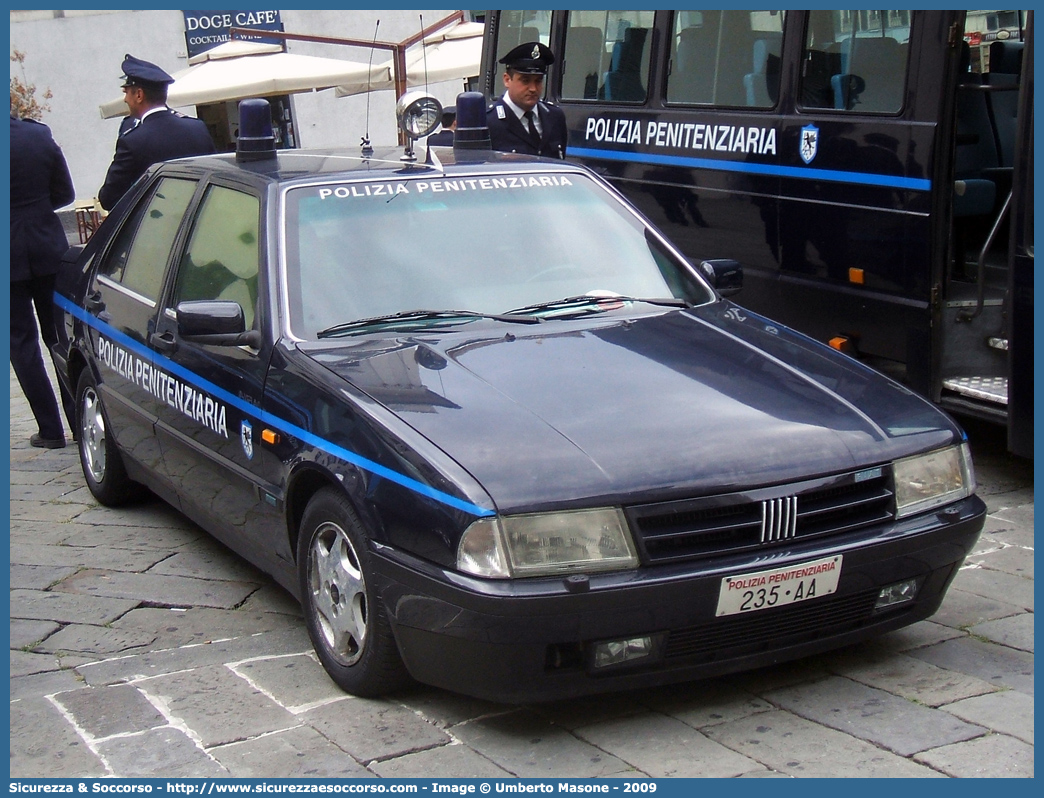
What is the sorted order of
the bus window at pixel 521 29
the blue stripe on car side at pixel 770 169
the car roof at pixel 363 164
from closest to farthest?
1. the car roof at pixel 363 164
2. the blue stripe on car side at pixel 770 169
3. the bus window at pixel 521 29

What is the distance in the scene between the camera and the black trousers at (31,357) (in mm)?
7613

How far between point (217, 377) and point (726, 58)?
13.5 ft

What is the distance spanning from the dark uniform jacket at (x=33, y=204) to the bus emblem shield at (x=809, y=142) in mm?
3830

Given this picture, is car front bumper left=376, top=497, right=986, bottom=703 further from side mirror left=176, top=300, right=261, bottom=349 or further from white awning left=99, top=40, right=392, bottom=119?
white awning left=99, top=40, right=392, bottom=119

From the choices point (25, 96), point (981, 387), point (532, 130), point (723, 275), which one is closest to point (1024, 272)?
point (981, 387)

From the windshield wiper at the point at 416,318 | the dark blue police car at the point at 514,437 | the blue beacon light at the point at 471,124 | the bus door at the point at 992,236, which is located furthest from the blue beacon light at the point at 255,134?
the bus door at the point at 992,236

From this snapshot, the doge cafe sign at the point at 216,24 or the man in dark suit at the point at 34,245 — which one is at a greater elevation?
the doge cafe sign at the point at 216,24

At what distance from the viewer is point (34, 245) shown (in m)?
7.53

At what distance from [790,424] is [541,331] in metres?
0.94

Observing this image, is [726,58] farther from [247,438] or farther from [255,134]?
[247,438]

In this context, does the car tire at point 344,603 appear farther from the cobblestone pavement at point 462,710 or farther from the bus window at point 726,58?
the bus window at point 726,58

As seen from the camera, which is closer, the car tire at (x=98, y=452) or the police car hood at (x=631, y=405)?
the police car hood at (x=631, y=405)

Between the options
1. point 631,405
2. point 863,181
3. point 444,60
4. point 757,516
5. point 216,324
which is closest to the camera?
point 757,516

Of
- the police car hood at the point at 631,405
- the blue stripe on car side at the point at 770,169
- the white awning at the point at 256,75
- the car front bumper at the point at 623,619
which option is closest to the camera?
the car front bumper at the point at 623,619
